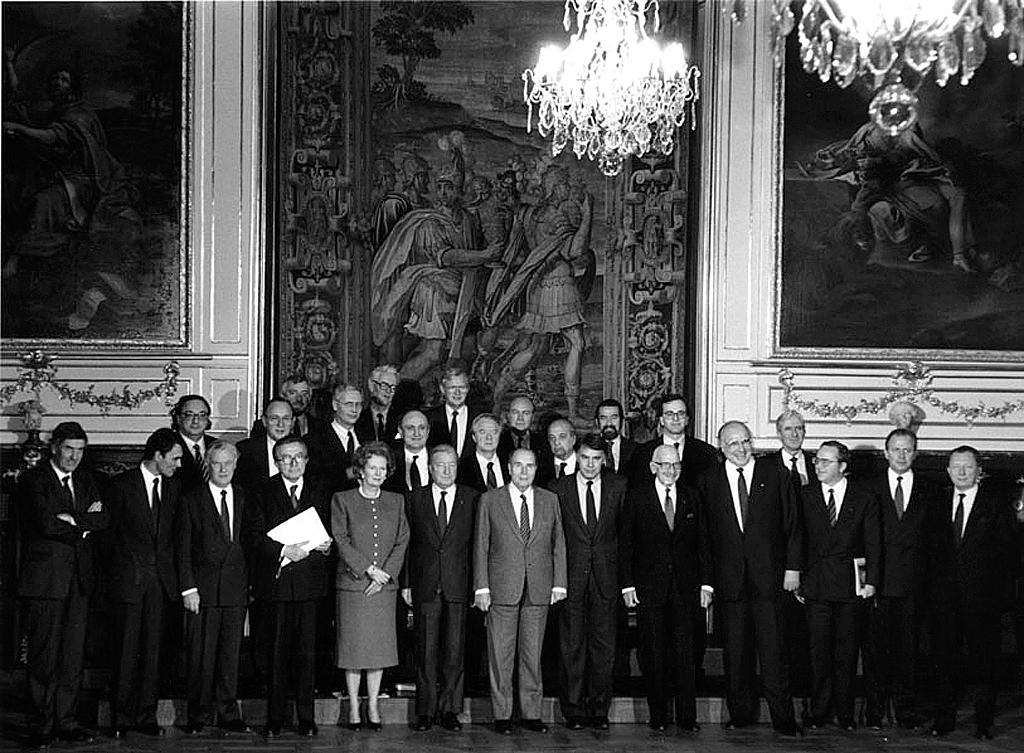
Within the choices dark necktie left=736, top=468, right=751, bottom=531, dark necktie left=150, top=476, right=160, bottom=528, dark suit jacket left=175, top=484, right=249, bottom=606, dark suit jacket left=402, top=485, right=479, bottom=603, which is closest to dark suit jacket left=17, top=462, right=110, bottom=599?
dark necktie left=150, top=476, right=160, bottom=528

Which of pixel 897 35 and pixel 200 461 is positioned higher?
pixel 897 35

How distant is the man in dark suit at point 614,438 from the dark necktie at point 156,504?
267 centimetres

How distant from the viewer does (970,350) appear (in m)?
10.3

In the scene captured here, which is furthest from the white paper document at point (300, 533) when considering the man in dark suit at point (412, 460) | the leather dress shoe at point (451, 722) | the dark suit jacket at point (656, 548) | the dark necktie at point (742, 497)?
the dark necktie at point (742, 497)

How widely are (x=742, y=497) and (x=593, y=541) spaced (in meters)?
0.85

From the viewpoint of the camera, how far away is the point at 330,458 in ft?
27.9

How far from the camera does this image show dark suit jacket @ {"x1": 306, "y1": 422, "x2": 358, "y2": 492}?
8.40 meters

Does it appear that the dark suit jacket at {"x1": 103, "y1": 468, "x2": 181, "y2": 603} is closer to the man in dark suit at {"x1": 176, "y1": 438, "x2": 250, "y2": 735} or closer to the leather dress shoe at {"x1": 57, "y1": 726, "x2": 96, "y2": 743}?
the man in dark suit at {"x1": 176, "y1": 438, "x2": 250, "y2": 735}

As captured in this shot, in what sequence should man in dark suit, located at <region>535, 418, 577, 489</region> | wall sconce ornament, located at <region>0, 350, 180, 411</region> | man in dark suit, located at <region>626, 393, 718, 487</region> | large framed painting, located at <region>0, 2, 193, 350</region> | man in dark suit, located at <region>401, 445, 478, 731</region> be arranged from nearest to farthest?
1. man in dark suit, located at <region>401, 445, 478, 731</region>
2. man in dark suit, located at <region>535, 418, 577, 489</region>
3. man in dark suit, located at <region>626, 393, 718, 487</region>
4. wall sconce ornament, located at <region>0, 350, 180, 411</region>
5. large framed painting, located at <region>0, 2, 193, 350</region>

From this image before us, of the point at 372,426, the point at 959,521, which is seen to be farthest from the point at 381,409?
the point at 959,521

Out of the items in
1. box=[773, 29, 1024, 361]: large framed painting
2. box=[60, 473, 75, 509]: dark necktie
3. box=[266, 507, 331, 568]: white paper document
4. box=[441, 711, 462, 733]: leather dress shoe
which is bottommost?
box=[441, 711, 462, 733]: leather dress shoe

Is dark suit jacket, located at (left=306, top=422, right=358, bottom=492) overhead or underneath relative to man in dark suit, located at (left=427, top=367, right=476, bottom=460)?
underneath

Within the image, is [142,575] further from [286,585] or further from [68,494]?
[286,585]

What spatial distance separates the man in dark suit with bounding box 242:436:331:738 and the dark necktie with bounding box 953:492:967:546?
339cm
